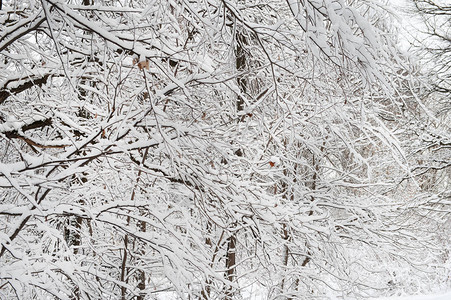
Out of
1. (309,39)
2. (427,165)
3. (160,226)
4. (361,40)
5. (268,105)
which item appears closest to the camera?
(361,40)

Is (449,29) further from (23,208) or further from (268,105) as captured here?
(23,208)

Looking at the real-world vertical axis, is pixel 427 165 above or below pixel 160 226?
above

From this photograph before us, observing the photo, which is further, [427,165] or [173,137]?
[427,165]

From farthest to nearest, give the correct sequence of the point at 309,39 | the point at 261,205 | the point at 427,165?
the point at 427,165, the point at 261,205, the point at 309,39

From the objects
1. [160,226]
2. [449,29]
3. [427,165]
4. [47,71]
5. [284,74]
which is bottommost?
[160,226]

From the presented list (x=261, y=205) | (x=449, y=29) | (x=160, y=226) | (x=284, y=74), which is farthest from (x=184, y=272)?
(x=449, y=29)

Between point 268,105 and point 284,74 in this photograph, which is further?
point 284,74

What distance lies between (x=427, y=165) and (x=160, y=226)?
312 inches

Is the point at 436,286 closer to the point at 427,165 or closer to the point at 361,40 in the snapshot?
the point at 427,165

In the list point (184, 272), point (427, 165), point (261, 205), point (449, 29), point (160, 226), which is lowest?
point (184, 272)

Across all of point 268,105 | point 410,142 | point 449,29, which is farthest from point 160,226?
point 449,29

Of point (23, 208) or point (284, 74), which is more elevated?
point (284, 74)

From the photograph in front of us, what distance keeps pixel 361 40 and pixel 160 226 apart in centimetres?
232

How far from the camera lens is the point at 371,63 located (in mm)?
1681
